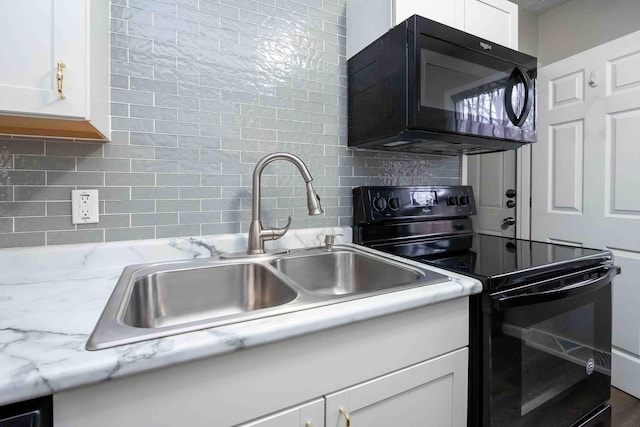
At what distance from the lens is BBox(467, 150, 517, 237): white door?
2.55 metres

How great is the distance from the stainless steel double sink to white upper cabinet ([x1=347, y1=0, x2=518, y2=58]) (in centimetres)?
93

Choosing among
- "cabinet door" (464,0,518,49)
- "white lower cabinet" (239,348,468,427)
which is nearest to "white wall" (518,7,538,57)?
"cabinet door" (464,0,518,49)

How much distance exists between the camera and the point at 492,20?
1375 millimetres

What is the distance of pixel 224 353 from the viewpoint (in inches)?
21.9

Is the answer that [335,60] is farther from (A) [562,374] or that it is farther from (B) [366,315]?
(A) [562,374]

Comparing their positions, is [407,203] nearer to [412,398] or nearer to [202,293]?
[412,398]

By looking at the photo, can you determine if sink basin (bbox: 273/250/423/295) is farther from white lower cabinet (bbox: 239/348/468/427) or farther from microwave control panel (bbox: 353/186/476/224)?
white lower cabinet (bbox: 239/348/468/427)

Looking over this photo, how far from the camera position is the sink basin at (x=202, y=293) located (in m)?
0.94

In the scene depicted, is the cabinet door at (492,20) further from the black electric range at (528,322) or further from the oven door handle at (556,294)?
the oven door handle at (556,294)

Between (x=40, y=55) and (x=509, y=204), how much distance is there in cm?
292

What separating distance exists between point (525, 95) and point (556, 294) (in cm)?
89

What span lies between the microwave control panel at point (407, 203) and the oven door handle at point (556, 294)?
0.64 m

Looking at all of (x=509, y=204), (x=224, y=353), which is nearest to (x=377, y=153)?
(x=224, y=353)

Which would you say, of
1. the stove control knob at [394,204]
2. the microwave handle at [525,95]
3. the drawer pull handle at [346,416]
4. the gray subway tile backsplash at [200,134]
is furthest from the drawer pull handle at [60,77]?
the microwave handle at [525,95]
